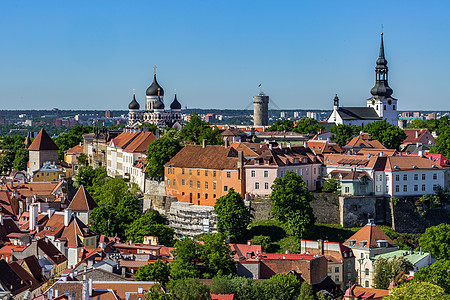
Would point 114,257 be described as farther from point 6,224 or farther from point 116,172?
point 116,172

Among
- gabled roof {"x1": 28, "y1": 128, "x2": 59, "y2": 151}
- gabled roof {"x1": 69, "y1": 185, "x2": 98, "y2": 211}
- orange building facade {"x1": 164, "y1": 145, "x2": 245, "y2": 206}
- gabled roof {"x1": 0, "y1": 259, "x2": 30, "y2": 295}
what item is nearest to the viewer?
gabled roof {"x1": 0, "y1": 259, "x2": 30, "y2": 295}

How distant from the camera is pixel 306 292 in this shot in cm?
4972

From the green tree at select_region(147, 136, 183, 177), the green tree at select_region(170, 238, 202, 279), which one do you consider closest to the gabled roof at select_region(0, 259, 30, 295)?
the green tree at select_region(170, 238, 202, 279)

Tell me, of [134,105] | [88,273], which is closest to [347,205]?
[88,273]

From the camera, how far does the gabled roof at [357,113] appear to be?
125 metres

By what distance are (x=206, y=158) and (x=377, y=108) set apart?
65604 mm

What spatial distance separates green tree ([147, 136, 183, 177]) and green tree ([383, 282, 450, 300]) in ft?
110

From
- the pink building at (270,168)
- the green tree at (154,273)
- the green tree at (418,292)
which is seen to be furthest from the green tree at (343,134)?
the green tree at (154,273)

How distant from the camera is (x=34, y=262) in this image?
55094 mm

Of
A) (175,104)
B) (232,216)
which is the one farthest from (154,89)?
(232,216)

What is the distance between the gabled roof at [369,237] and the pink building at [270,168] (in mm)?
8983

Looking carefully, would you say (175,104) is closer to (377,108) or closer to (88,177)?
(377,108)

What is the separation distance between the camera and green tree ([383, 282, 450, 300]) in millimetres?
46309

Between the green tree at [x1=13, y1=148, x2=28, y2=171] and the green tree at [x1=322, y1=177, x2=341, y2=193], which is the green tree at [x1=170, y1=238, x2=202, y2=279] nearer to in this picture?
the green tree at [x1=322, y1=177, x2=341, y2=193]
